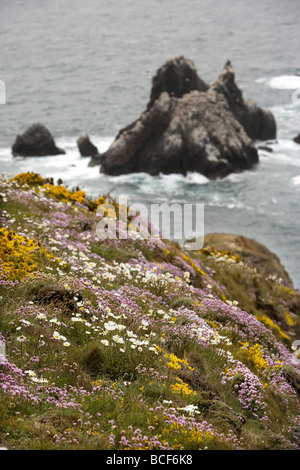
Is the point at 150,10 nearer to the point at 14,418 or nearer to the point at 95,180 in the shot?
the point at 95,180

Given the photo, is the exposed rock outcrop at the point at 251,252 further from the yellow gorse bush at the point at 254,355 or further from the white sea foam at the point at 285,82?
the white sea foam at the point at 285,82

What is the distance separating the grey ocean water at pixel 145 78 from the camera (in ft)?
197

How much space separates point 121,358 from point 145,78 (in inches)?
3693

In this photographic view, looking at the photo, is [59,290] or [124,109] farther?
[124,109]

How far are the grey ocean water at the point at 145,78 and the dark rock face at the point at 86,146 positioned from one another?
5.05ft

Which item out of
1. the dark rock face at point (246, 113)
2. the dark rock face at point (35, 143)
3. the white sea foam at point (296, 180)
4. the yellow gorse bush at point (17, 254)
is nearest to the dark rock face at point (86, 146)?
the dark rock face at point (35, 143)

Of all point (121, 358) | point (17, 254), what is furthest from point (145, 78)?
point (121, 358)

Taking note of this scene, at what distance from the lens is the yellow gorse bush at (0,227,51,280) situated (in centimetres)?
984

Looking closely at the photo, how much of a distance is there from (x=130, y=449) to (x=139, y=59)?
108 m

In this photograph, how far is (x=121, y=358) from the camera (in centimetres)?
796

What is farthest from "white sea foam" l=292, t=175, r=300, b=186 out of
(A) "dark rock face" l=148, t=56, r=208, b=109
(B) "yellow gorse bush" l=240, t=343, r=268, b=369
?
(B) "yellow gorse bush" l=240, t=343, r=268, b=369

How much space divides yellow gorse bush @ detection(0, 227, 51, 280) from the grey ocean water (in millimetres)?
33831
